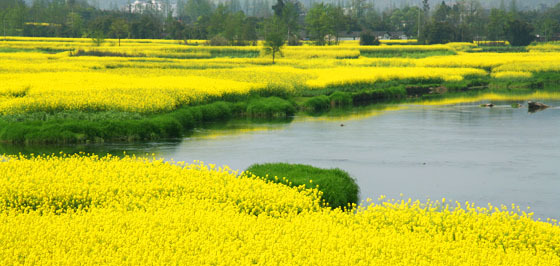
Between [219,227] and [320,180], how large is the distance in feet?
21.6

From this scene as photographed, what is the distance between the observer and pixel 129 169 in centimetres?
1841

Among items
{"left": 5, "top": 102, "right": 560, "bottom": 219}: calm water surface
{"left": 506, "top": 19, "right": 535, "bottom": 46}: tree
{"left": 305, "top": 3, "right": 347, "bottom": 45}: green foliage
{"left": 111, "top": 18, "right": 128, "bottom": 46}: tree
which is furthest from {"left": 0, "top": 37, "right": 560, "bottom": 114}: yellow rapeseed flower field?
{"left": 305, "top": 3, "right": 347, "bottom": 45}: green foliage

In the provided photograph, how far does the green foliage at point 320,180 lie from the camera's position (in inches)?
725

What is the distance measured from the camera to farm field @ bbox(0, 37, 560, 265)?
11.7 m

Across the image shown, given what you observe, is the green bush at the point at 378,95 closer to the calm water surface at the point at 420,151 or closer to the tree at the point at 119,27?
the calm water surface at the point at 420,151

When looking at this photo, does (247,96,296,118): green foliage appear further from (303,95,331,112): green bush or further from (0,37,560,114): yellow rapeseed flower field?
(0,37,560,114): yellow rapeseed flower field

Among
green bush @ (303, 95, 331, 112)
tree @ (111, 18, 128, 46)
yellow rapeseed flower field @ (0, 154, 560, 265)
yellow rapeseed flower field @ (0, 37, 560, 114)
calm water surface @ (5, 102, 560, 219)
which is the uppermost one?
tree @ (111, 18, 128, 46)

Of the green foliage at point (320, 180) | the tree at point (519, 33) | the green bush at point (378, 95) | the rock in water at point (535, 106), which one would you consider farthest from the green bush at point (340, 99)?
the tree at point (519, 33)

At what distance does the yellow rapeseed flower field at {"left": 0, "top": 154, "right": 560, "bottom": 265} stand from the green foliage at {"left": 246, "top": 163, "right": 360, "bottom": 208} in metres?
0.84

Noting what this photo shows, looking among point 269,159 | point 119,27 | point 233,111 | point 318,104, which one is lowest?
point 269,159

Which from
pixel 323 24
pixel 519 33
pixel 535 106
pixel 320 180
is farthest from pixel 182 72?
pixel 519 33

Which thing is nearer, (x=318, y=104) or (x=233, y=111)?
(x=233, y=111)

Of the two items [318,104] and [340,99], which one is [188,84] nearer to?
[318,104]

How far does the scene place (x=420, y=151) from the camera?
28.4 m
